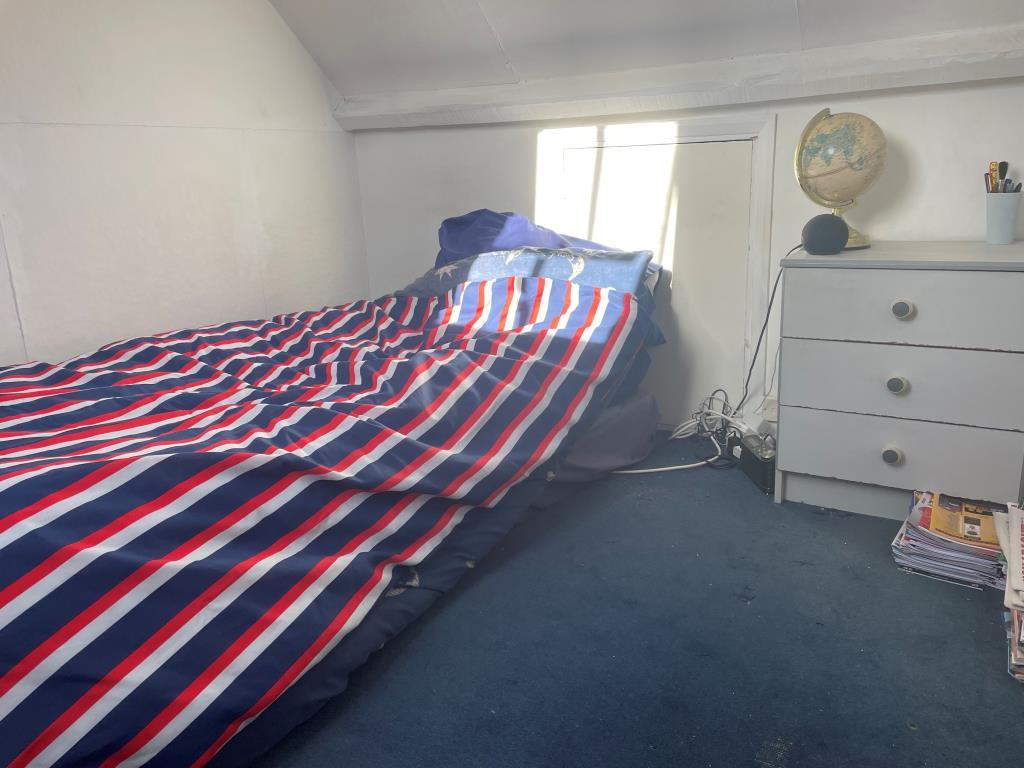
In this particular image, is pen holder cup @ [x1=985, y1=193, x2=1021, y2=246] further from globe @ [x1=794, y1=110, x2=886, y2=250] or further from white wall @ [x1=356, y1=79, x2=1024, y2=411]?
globe @ [x1=794, y1=110, x2=886, y2=250]

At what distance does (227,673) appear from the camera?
118 cm

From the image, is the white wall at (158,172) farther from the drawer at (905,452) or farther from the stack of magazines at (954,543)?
the stack of magazines at (954,543)

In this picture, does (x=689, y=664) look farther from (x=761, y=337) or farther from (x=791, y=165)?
(x=791, y=165)

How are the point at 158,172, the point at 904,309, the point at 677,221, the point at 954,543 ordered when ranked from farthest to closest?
the point at 677,221 < the point at 158,172 < the point at 904,309 < the point at 954,543

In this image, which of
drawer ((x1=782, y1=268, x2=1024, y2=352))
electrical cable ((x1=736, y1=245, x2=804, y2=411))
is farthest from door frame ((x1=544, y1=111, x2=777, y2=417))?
drawer ((x1=782, y1=268, x2=1024, y2=352))

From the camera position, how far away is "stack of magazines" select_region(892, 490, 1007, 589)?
1629mm

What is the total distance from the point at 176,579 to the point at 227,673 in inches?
6.5

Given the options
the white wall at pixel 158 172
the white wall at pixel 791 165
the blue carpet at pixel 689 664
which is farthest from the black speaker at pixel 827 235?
the white wall at pixel 158 172

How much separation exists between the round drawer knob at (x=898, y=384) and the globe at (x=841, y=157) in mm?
405

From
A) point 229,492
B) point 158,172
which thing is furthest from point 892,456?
point 158,172

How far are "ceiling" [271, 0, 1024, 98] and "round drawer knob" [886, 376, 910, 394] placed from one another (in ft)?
3.15

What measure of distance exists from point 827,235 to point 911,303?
28 centimetres

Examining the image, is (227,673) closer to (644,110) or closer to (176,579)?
(176,579)

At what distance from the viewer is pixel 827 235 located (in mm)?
1952
